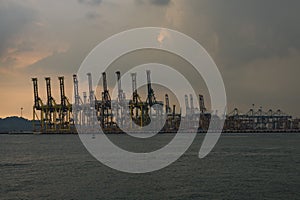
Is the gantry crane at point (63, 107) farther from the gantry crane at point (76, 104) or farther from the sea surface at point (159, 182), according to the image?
the sea surface at point (159, 182)

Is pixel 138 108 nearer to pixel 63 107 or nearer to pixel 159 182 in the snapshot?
pixel 63 107

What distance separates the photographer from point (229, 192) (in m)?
23.7

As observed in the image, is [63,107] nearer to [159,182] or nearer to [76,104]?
[76,104]

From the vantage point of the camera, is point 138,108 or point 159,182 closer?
point 159,182

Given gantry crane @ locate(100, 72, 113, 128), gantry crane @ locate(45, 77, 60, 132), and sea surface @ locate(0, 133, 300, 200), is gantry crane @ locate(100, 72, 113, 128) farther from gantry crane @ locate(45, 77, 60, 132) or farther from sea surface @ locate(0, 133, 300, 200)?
sea surface @ locate(0, 133, 300, 200)

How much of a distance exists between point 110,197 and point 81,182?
17.6 feet

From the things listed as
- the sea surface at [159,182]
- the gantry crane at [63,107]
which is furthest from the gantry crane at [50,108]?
the sea surface at [159,182]

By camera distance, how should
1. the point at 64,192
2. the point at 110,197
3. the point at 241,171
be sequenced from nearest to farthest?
1. the point at 110,197
2. the point at 64,192
3. the point at 241,171

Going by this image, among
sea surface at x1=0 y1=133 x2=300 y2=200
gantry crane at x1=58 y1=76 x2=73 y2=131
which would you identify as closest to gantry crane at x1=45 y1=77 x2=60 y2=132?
gantry crane at x1=58 y1=76 x2=73 y2=131

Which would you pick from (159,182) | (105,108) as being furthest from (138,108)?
(159,182)

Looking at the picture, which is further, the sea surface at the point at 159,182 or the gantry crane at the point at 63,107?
the gantry crane at the point at 63,107

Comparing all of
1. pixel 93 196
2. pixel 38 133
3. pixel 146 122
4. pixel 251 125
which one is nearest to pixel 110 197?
pixel 93 196

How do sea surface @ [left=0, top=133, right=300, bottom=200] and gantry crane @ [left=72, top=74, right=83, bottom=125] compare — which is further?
gantry crane @ [left=72, top=74, right=83, bottom=125]

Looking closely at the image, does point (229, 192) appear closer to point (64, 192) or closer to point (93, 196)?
point (93, 196)
